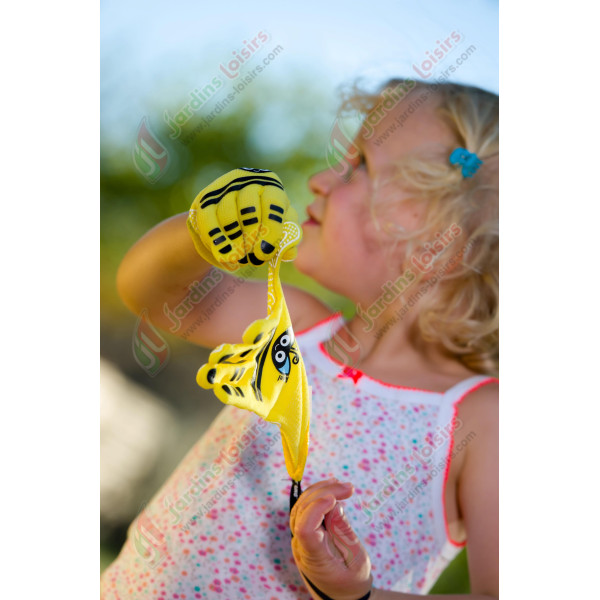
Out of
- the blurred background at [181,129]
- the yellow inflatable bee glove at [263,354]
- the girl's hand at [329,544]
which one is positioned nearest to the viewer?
the yellow inflatable bee glove at [263,354]

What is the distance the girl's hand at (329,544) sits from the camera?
33.3 inches

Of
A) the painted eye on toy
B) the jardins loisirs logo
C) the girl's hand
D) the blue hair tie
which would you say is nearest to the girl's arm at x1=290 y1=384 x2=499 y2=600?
the girl's hand

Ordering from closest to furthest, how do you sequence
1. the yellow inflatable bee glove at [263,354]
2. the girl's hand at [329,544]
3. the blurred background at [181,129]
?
the yellow inflatable bee glove at [263,354]
the girl's hand at [329,544]
the blurred background at [181,129]

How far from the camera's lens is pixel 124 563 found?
0.98 meters

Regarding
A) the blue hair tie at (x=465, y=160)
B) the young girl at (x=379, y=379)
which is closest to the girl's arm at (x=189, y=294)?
the young girl at (x=379, y=379)

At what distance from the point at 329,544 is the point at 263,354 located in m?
0.25

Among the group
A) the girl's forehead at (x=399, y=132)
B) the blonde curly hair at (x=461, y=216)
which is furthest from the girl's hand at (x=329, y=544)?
the girl's forehead at (x=399, y=132)

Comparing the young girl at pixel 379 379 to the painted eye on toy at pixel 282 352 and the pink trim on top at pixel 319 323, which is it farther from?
the painted eye on toy at pixel 282 352

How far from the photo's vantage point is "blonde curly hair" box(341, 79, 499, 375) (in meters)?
1.02

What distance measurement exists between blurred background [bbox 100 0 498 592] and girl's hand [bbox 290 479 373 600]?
8.3 inches

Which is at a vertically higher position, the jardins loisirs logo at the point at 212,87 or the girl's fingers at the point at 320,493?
the jardins loisirs logo at the point at 212,87

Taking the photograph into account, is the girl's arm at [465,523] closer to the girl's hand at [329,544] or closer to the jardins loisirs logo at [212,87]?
the girl's hand at [329,544]

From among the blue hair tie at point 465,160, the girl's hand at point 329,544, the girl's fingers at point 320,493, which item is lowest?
the girl's hand at point 329,544

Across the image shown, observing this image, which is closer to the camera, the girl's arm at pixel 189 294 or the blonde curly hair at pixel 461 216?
the girl's arm at pixel 189 294
